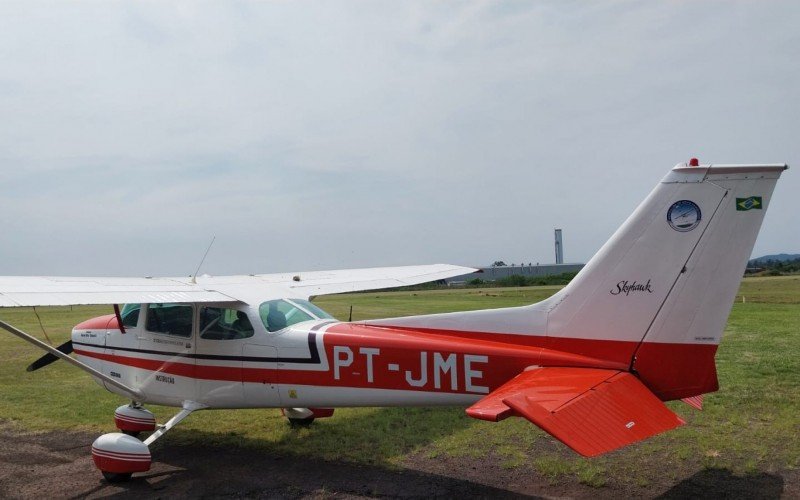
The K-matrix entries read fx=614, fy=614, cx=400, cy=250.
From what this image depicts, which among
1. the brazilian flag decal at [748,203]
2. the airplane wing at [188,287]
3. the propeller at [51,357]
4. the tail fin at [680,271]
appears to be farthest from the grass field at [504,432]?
the brazilian flag decal at [748,203]

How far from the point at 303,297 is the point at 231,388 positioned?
1.46 m

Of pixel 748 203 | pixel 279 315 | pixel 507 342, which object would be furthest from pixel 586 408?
pixel 279 315

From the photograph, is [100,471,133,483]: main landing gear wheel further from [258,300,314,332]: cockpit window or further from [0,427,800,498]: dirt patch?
[258,300,314,332]: cockpit window

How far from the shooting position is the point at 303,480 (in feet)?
19.3

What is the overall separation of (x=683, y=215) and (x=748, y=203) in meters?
0.45

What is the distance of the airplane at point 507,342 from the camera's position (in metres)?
4.52

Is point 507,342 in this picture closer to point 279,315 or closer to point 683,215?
point 683,215

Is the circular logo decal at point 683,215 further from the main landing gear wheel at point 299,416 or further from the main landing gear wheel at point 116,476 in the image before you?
the main landing gear wheel at point 116,476

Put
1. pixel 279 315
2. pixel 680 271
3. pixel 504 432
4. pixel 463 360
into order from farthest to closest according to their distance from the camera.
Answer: pixel 504 432 → pixel 279 315 → pixel 463 360 → pixel 680 271

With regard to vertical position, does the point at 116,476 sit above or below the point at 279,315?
below

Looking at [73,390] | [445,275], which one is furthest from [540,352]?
[73,390]

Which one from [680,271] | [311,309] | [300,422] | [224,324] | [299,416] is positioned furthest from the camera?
[300,422]

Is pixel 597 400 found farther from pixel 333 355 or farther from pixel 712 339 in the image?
pixel 333 355

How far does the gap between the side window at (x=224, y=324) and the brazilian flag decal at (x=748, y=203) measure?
15.5 feet
